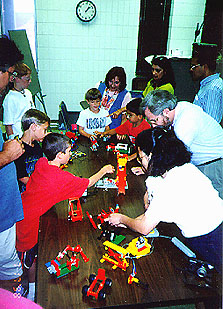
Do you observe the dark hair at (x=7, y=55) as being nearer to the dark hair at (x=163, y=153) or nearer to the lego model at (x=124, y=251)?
the dark hair at (x=163, y=153)

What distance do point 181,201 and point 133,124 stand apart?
5.85ft

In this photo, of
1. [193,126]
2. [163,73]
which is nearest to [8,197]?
[193,126]

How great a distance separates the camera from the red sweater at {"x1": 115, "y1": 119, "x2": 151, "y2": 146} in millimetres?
3154

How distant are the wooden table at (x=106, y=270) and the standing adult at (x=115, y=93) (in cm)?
182

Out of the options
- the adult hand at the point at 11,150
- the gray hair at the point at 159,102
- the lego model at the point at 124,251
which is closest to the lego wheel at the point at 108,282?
the lego model at the point at 124,251

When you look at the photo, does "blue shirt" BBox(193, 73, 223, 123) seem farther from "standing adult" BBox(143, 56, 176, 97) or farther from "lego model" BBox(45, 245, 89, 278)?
"lego model" BBox(45, 245, 89, 278)

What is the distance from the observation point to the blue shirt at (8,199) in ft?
A: 5.54

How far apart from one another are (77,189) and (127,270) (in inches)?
27.1

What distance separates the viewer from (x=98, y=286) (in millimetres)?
1374

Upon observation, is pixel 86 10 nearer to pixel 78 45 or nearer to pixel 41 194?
pixel 78 45

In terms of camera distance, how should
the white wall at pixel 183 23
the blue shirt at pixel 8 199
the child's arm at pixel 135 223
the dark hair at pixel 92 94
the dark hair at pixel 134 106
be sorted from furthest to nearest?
the white wall at pixel 183 23, the dark hair at pixel 92 94, the dark hair at pixel 134 106, the blue shirt at pixel 8 199, the child's arm at pixel 135 223

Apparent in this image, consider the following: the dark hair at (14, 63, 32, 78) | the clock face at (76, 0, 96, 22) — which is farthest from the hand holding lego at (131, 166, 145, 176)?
the clock face at (76, 0, 96, 22)

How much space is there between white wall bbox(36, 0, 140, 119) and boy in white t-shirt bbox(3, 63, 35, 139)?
257cm

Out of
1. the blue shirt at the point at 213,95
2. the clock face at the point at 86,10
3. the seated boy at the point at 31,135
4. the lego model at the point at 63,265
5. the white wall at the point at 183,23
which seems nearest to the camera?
the lego model at the point at 63,265
